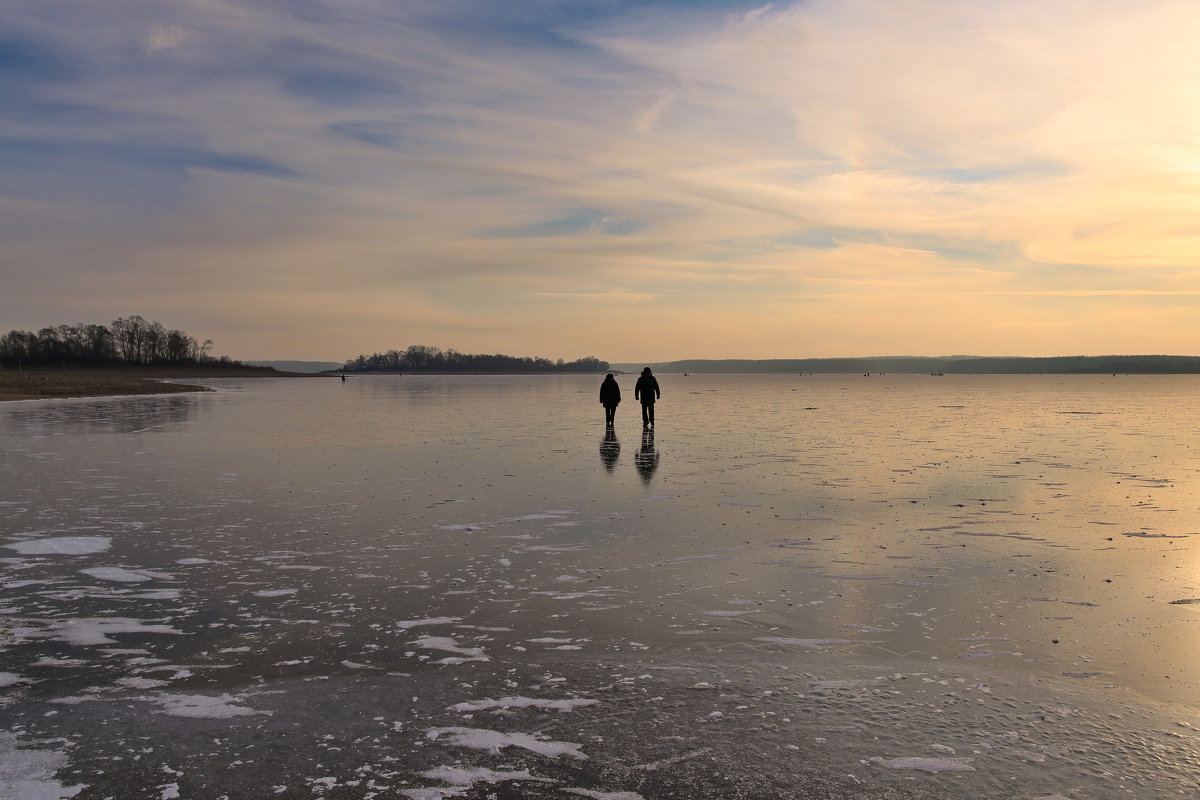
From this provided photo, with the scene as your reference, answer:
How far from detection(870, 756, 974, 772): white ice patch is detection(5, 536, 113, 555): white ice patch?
8124 millimetres

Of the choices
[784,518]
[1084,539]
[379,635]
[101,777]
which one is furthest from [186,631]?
[1084,539]

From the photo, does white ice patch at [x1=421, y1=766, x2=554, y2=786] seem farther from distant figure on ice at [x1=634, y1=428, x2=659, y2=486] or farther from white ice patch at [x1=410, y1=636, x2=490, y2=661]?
distant figure on ice at [x1=634, y1=428, x2=659, y2=486]

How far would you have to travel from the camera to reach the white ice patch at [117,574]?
724 centimetres

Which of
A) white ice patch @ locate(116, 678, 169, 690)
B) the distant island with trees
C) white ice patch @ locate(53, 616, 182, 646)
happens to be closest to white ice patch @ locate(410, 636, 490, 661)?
white ice patch @ locate(116, 678, 169, 690)

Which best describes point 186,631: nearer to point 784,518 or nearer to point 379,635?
point 379,635

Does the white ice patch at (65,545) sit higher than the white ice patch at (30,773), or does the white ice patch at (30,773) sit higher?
the white ice patch at (65,545)

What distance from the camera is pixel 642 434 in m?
24.5

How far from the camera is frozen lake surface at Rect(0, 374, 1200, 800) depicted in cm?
384

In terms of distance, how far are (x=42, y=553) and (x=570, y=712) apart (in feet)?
22.5

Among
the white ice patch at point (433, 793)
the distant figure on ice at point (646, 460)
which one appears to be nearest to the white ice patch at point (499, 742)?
the white ice patch at point (433, 793)

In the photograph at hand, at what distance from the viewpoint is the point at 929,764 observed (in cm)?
387

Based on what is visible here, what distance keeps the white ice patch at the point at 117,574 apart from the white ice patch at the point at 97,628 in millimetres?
1101

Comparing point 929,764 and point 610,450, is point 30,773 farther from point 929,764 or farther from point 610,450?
point 610,450

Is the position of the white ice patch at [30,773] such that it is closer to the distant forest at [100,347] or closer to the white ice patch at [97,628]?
the white ice patch at [97,628]
